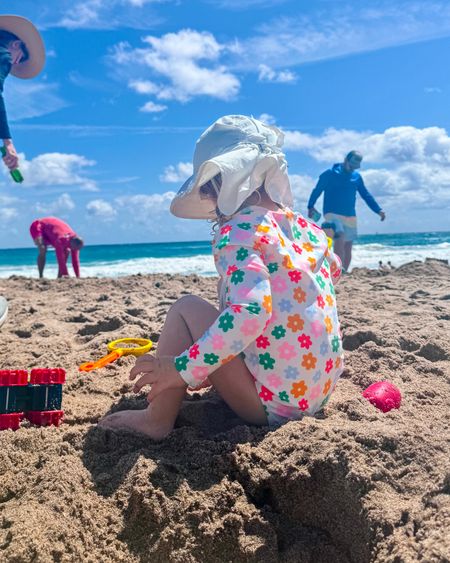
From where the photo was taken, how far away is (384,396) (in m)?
2.25

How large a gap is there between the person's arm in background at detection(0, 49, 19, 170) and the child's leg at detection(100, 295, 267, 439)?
376cm

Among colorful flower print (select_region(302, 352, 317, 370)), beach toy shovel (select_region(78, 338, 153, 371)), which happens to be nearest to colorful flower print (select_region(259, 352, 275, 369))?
colorful flower print (select_region(302, 352, 317, 370))

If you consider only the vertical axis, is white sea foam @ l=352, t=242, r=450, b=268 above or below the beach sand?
below

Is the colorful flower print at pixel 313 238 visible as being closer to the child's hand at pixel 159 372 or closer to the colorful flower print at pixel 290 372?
the colorful flower print at pixel 290 372

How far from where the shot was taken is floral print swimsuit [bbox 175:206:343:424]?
5.68ft

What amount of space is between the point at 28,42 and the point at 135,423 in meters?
4.90

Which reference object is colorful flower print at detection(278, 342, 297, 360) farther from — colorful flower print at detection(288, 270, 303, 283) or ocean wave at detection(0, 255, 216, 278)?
ocean wave at detection(0, 255, 216, 278)

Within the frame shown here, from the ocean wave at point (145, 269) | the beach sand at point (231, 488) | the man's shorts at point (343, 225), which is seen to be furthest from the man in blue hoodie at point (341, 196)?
the beach sand at point (231, 488)

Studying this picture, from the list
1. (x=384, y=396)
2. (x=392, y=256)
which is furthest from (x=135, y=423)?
(x=392, y=256)

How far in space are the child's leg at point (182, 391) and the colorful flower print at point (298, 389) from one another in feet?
0.41

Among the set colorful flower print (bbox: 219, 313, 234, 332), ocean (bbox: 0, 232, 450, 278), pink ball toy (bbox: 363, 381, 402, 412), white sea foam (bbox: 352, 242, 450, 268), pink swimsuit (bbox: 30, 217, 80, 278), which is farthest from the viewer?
ocean (bbox: 0, 232, 450, 278)

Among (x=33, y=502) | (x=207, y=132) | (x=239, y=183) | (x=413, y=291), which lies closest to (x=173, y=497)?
(x=33, y=502)

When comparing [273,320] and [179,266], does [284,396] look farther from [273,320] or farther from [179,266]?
[179,266]

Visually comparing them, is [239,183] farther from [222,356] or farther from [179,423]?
[179,423]
